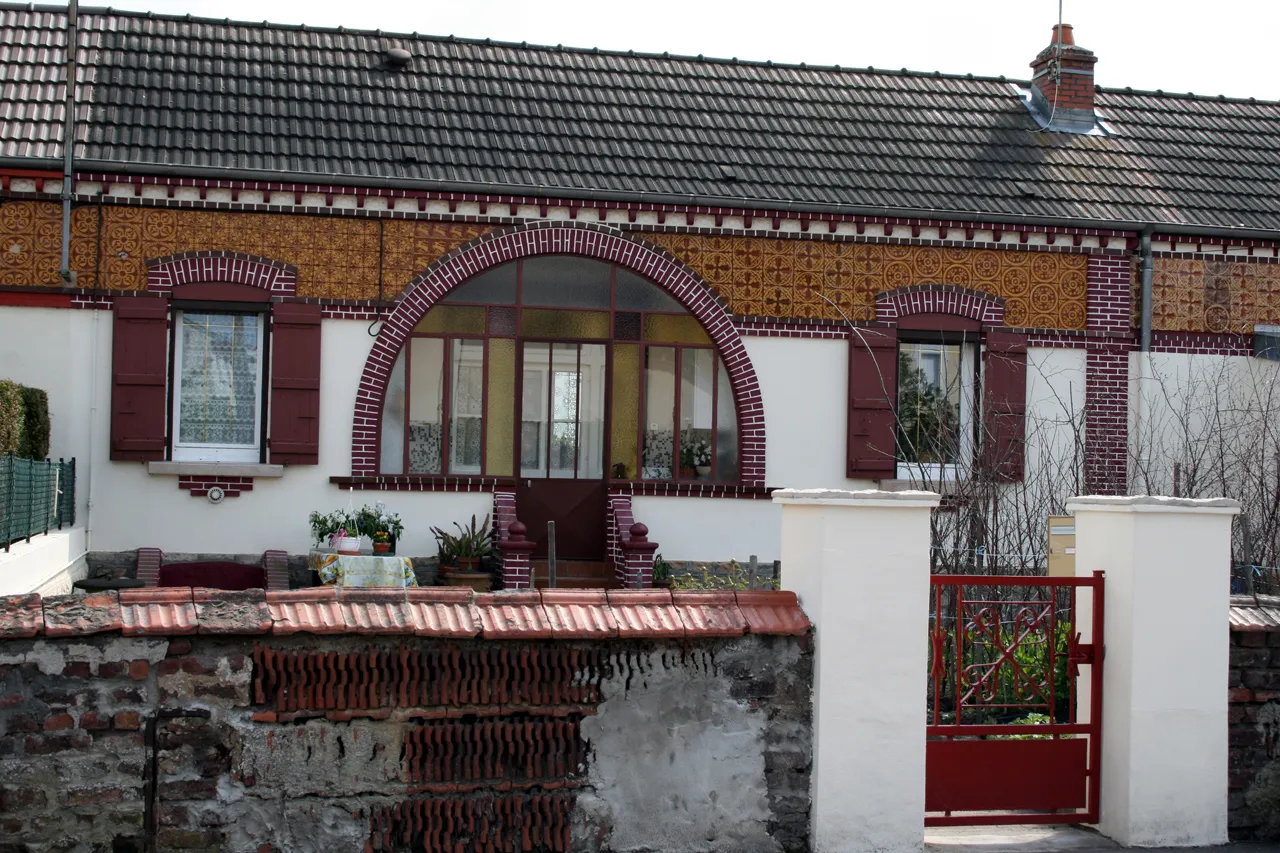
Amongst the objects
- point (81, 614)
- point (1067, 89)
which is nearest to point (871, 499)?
point (81, 614)

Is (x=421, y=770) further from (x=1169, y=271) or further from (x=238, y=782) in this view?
(x=1169, y=271)

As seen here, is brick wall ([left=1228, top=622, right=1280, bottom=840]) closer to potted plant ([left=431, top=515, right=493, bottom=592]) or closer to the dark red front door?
potted plant ([left=431, top=515, right=493, bottom=592])

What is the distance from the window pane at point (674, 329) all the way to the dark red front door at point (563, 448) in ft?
1.78

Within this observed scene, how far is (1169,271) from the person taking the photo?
55.7ft

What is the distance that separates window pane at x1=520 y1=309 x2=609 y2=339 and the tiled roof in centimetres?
128

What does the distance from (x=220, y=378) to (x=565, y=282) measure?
11.8 feet

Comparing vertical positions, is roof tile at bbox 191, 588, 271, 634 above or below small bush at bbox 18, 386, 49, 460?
below

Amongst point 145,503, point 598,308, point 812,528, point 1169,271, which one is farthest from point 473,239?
point 812,528

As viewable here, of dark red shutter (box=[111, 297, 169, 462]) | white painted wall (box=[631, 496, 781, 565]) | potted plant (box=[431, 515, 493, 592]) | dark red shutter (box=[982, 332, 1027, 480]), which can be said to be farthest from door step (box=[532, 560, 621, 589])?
dark red shutter (box=[982, 332, 1027, 480])

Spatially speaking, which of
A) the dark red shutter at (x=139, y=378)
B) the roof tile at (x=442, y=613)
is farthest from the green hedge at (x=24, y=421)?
the roof tile at (x=442, y=613)

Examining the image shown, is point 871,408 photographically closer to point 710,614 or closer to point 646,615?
point 710,614

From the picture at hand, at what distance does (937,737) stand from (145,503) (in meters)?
9.68

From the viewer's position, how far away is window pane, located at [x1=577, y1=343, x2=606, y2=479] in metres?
16.2

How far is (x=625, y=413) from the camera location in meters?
16.3
